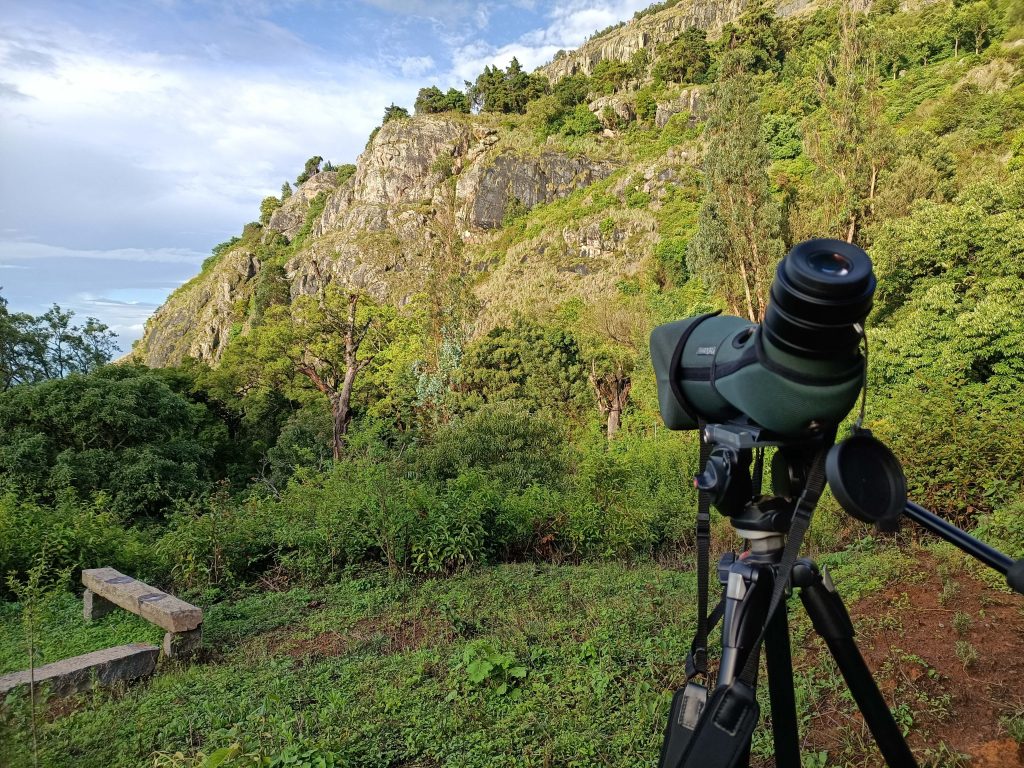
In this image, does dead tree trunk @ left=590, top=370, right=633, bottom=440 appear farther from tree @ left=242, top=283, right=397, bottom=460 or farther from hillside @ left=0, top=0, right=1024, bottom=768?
tree @ left=242, top=283, right=397, bottom=460

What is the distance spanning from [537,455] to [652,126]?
43.4m

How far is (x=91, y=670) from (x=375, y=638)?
5.41 feet

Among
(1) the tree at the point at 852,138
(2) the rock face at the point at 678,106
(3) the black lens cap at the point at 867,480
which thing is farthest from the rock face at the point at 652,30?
(3) the black lens cap at the point at 867,480

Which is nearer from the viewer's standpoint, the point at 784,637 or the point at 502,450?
the point at 784,637

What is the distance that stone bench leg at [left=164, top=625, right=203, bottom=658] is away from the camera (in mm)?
3871

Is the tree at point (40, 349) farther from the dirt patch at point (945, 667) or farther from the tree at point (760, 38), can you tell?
the tree at point (760, 38)

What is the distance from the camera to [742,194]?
17.2 m

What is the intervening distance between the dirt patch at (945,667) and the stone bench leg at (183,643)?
3.76 m

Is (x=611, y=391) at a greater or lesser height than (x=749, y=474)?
greater

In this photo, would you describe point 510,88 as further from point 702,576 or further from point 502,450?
point 702,576

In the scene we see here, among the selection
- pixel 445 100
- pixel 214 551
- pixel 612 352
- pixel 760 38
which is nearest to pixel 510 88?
pixel 445 100

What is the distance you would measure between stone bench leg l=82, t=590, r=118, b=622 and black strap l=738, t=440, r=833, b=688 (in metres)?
5.55

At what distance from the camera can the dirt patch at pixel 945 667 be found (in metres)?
2.19

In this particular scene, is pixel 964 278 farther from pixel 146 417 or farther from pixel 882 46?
pixel 146 417
